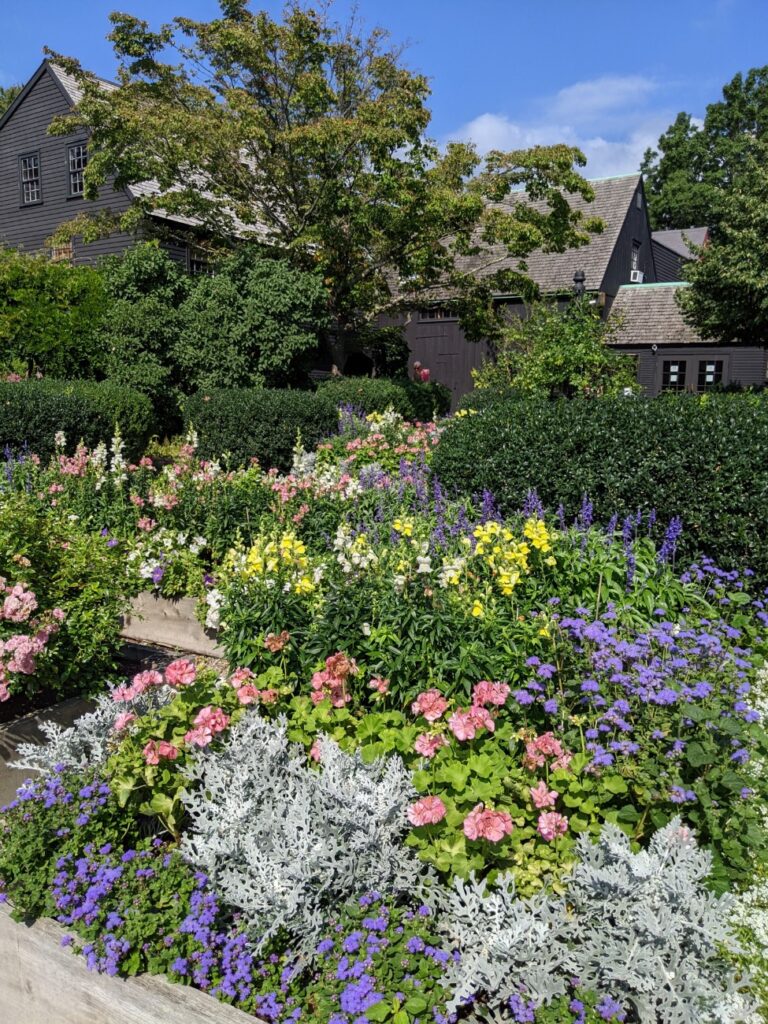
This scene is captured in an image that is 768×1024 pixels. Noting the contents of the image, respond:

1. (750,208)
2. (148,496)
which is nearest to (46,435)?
(148,496)

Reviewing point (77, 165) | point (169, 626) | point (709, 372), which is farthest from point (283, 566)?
point (709, 372)

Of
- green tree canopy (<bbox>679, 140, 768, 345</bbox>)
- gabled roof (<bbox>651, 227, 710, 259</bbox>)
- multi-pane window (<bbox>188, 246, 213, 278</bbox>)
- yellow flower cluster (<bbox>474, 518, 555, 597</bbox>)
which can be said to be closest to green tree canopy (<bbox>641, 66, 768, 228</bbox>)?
gabled roof (<bbox>651, 227, 710, 259</bbox>)

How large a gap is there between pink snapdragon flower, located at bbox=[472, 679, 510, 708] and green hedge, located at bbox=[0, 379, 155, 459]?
7.65 metres

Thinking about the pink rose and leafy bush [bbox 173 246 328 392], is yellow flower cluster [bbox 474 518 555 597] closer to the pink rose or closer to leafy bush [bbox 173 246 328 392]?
the pink rose

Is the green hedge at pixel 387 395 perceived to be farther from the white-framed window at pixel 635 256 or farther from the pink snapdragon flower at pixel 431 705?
the white-framed window at pixel 635 256

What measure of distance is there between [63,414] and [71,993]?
823 centimetres

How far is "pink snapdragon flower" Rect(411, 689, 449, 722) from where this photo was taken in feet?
9.33

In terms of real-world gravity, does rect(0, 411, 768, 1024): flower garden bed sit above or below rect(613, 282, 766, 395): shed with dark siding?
below

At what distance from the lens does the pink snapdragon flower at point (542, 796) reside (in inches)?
97.7

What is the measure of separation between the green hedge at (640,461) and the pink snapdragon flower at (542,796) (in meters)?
2.89

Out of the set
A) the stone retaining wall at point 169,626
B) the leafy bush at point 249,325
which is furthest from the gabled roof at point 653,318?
the stone retaining wall at point 169,626

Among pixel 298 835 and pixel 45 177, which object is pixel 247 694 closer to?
pixel 298 835

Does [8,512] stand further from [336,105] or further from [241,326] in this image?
[336,105]

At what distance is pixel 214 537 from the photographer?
5.69 meters
